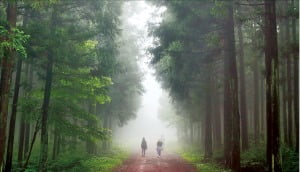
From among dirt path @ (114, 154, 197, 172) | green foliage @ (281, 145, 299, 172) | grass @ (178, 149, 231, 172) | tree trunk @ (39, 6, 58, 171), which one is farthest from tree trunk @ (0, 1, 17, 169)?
green foliage @ (281, 145, 299, 172)

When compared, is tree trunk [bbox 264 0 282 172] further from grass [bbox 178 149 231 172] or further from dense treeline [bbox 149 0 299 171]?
grass [bbox 178 149 231 172]

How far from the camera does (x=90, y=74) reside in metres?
14.1

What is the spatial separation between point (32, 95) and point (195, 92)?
1172 cm

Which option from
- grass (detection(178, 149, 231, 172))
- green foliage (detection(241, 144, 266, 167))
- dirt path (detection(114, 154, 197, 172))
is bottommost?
Answer: dirt path (detection(114, 154, 197, 172))

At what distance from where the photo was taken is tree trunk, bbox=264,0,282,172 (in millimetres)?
9672

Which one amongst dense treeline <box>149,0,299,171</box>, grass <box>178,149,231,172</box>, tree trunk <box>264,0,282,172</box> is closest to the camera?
tree trunk <box>264,0,282,172</box>

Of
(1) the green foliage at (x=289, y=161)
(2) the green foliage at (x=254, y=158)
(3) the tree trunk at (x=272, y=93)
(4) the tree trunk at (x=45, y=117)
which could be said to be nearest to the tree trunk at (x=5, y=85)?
(4) the tree trunk at (x=45, y=117)

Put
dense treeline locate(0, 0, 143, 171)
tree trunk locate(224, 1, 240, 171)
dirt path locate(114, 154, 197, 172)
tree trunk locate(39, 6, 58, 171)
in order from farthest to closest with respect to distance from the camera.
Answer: dirt path locate(114, 154, 197, 172) < tree trunk locate(224, 1, 240, 171) < tree trunk locate(39, 6, 58, 171) < dense treeline locate(0, 0, 143, 171)

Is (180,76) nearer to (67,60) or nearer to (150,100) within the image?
(67,60)

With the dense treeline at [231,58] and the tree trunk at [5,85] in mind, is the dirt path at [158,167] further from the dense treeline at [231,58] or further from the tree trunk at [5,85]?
the tree trunk at [5,85]

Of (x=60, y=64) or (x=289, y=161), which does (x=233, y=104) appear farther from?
(x=60, y=64)

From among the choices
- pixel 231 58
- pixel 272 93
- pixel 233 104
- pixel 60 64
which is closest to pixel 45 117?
pixel 60 64

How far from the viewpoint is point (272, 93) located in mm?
9797

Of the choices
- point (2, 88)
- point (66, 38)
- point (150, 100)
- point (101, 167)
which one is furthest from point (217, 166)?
point (150, 100)
